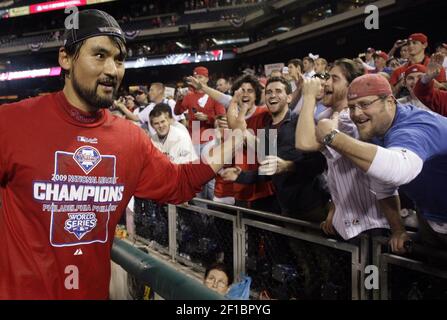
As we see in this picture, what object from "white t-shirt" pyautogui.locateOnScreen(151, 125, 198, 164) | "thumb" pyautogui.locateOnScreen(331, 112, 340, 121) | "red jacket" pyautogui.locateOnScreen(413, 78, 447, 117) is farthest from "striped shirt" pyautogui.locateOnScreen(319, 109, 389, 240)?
"white t-shirt" pyautogui.locateOnScreen(151, 125, 198, 164)

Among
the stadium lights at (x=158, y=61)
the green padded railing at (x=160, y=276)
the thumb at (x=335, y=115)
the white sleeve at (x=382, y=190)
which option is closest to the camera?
the green padded railing at (x=160, y=276)

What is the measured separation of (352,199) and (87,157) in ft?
5.89

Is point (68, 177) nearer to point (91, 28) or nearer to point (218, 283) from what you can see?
point (91, 28)

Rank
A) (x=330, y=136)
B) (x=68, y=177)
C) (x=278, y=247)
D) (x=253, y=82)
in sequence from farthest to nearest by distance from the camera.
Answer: (x=253, y=82) → (x=278, y=247) → (x=330, y=136) → (x=68, y=177)

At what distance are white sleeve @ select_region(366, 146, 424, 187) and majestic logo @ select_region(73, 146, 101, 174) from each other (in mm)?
1172

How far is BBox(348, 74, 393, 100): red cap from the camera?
7.38 ft

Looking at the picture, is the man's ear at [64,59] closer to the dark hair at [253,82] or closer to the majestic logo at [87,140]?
the majestic logo at [87,140]

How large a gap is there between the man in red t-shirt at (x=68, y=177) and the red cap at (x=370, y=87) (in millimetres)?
1247

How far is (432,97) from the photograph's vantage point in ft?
12.8

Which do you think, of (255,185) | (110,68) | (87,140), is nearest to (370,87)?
(110,68)

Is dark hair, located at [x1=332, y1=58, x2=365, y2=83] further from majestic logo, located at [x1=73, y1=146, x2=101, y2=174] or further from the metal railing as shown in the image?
majestic logo, located at [x1=73, y1=146, x2=101, y2=174]

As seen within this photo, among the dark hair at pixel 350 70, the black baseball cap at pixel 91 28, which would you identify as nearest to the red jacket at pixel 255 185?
the dark hair at pixel 350 70

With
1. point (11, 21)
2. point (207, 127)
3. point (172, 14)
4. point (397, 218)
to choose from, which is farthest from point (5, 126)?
point (11, 21)

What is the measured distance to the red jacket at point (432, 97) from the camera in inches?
153
